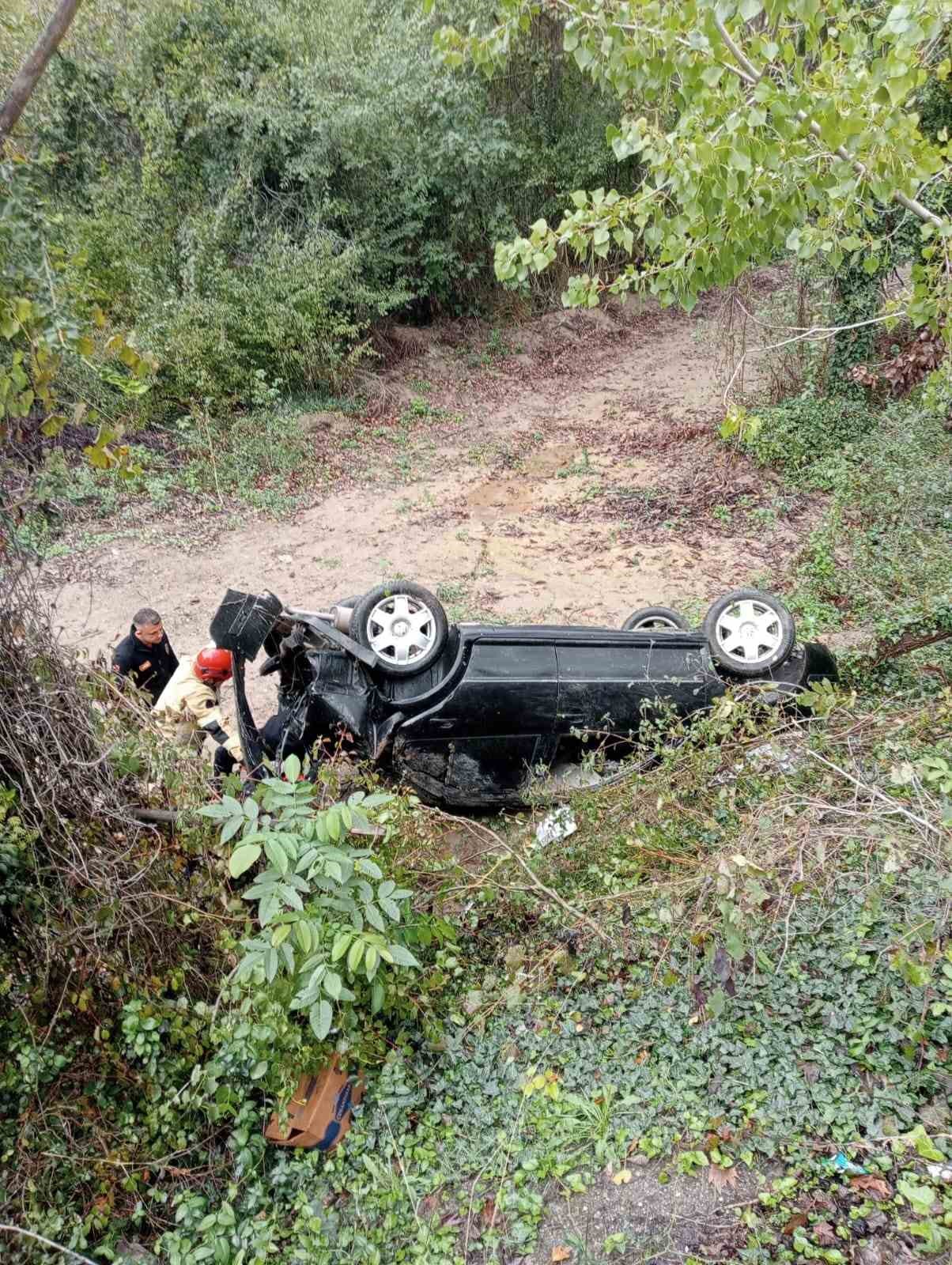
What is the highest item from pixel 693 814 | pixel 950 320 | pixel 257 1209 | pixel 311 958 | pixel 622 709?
pixel 950 320

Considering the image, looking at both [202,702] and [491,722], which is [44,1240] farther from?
[202,702]

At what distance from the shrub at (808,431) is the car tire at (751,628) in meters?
6.26

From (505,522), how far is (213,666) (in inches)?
250

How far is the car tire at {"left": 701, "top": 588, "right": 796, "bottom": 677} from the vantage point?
5496 millimetres

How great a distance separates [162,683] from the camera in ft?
21.6

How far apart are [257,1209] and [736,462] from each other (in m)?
10.9

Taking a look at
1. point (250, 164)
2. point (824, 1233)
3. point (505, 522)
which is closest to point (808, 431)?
point (505, 522)

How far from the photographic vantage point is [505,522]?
11.3m

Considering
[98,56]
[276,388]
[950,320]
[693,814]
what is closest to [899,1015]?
[693,814]

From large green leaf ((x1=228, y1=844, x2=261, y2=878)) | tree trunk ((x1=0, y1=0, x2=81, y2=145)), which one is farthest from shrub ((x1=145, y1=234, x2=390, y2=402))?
large green leaf ((x1=228, y1=844, x2=261, y2=878))

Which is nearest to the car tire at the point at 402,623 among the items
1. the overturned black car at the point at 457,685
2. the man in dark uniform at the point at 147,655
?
the overturned black car at the point at 457,685

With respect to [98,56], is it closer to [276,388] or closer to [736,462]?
[276,388]

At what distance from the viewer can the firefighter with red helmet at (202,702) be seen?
555 cm

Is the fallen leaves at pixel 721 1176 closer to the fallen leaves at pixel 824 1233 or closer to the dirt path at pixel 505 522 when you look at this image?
the fallen leaves at pixel 824 1233
